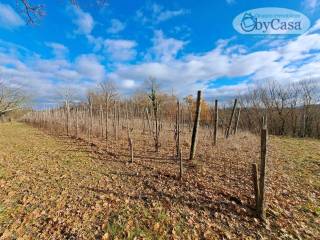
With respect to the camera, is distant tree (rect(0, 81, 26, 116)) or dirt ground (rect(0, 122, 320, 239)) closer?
dirt ground (rect(0, 122, 320, 239))

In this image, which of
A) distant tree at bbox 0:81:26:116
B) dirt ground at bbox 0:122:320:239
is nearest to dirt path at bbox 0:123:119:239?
dirt ground at bbox 0:122:320:239

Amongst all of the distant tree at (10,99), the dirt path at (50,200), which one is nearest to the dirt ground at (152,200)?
the dirt path at (50,200)

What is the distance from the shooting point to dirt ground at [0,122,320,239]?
10.6ft

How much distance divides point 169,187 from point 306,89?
97.9 feet

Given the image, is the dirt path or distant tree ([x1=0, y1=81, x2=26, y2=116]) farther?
distant tree ([x1=0, y1=81, x2=26, y2=116])

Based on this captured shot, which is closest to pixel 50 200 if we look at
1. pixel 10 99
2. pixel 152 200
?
→ pixel 152 200

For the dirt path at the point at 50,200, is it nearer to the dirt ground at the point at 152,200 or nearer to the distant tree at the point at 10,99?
the dirt ground at the point at 152,200

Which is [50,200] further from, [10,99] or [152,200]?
[10,99]

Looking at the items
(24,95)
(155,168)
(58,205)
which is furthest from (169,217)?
(24,95)

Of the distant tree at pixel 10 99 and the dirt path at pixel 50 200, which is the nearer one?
the dirt path at pixel 50 200

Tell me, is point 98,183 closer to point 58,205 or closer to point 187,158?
point 58,205

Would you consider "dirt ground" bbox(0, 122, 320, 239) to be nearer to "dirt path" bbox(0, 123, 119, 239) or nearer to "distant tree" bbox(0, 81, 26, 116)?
"dirt path" bbox(0, 123, 119, 239)

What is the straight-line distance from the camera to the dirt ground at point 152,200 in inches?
127

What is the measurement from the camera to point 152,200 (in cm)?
426
